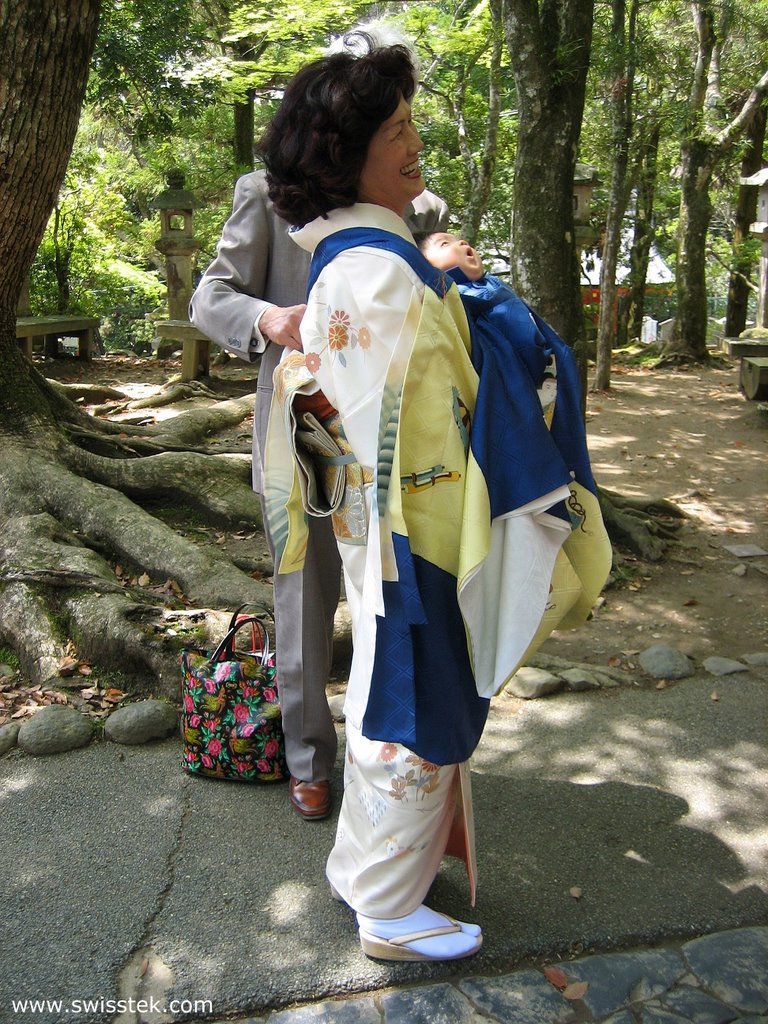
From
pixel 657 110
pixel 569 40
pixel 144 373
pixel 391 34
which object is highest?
pixel 657 110

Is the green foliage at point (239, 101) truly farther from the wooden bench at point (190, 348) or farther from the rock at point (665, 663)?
the rock at point (665, 663)

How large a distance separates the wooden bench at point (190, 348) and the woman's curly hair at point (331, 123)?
8743mm

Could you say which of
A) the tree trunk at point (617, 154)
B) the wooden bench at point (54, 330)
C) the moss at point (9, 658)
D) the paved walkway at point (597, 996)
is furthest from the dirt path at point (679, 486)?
the paved walkway at point (597, 996)

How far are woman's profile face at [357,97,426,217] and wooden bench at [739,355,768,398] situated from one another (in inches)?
385

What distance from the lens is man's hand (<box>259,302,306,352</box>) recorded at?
2490 mm

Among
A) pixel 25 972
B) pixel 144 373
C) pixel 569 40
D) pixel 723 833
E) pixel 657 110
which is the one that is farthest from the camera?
pixel 657 110

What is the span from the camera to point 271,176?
7.43 ft

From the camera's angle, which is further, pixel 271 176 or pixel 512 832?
pixel 512 832

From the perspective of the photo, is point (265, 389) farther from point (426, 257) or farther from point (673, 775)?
point (673, 775)

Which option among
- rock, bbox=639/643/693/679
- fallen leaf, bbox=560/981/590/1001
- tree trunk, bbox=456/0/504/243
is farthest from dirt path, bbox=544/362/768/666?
tree trunk, bbox=456/0/504/243

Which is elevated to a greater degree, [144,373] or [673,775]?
[144,373]

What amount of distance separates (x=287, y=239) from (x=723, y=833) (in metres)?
2.15

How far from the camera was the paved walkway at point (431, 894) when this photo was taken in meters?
2.18

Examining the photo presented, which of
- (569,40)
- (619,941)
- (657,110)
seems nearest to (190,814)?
(619,941)
